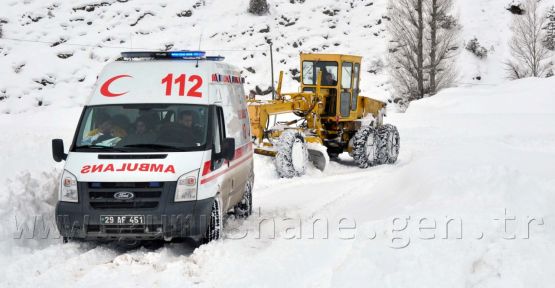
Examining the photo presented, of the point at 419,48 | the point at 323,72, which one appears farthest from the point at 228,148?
the point at 419,48

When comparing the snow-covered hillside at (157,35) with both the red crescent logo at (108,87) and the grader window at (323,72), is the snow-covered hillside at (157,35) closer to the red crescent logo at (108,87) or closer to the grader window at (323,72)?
the grader window at (323,72)

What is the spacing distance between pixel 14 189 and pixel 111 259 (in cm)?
237

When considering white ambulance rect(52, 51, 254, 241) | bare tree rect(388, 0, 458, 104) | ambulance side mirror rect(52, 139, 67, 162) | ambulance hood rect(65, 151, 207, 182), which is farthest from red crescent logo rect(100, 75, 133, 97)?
bare tree rect(388, 0, 458, 104)

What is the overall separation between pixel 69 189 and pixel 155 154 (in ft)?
3.56

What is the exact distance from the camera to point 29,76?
37.3m

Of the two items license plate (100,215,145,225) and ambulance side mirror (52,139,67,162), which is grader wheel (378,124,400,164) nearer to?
ambulance side mirror (52,139,67,162)

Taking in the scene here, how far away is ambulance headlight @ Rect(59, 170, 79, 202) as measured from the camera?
7.59 m

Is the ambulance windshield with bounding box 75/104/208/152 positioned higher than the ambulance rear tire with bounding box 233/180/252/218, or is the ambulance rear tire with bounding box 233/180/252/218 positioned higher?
the ambulance windshield with bounding box 75/104/208/152


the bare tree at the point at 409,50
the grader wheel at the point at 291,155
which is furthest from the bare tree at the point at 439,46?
the grader wheel at the point at 291,155

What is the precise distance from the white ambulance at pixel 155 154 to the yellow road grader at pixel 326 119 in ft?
20.1

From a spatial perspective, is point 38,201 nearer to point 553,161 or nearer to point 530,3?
point 553,161

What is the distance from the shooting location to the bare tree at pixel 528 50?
1574 inches

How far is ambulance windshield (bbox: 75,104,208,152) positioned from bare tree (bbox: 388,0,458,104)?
98.9 ft

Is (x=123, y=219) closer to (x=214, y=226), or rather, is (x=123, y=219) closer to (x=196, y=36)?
(x=214, y=226)
